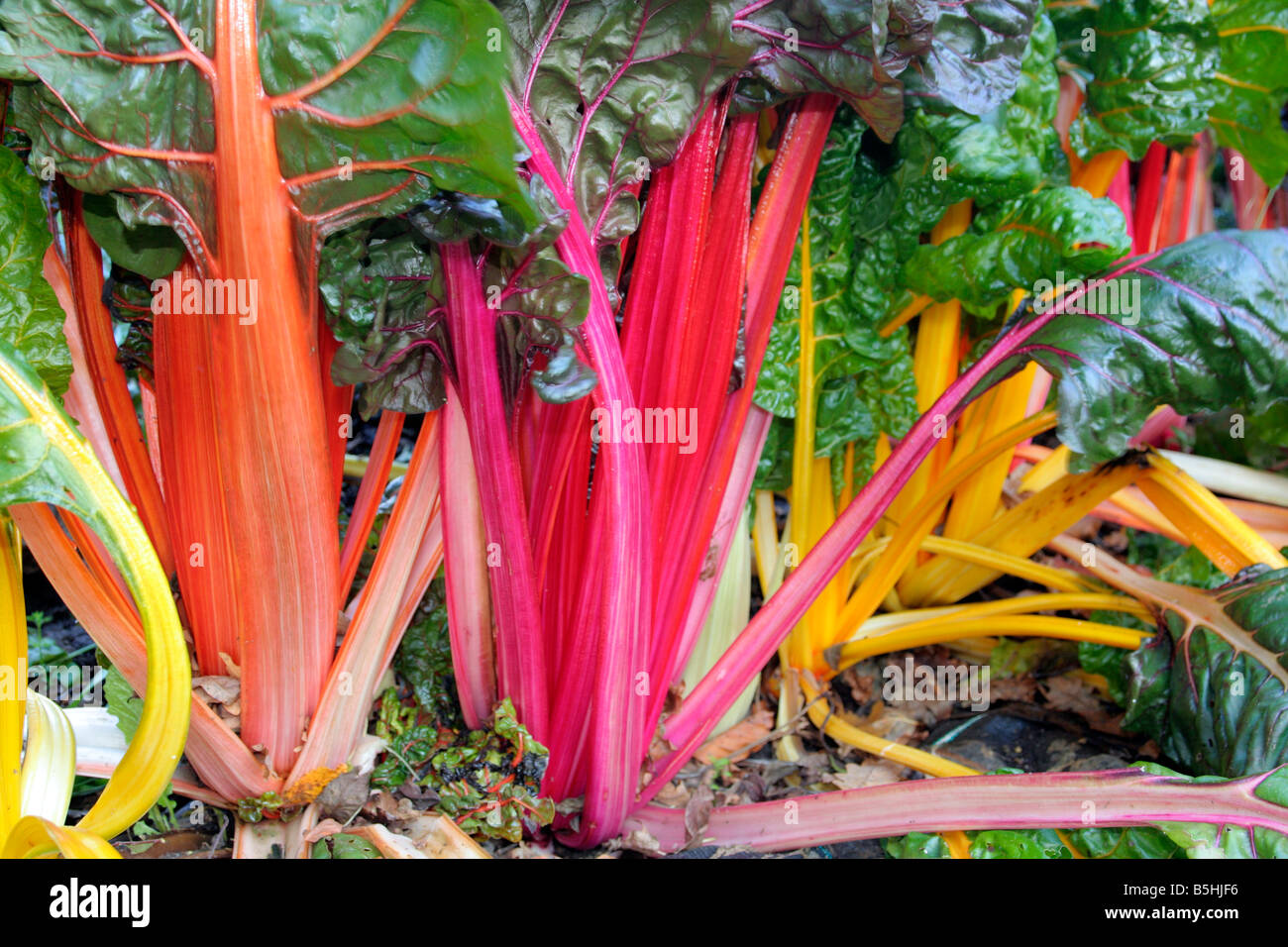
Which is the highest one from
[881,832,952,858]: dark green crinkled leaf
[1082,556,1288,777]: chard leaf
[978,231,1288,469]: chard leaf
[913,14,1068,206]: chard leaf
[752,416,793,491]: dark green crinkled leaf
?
[913,14,1068,206]: chard leaf

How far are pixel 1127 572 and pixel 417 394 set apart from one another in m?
1.39

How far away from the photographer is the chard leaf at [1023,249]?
1.49 meters

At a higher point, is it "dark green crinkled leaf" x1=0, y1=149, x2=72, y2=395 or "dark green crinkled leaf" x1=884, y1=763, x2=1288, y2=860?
"dark green crinkled leaf" x1=0, y1=149, x2=72, y2=395

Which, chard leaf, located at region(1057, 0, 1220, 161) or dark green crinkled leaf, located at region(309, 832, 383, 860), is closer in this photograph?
dark green crinkled leaf, located at region(309, 832, 383, 860)

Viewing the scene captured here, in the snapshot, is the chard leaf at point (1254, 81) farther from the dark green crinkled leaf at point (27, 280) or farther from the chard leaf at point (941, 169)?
the dark green crinkled leaf at point (27, 280)

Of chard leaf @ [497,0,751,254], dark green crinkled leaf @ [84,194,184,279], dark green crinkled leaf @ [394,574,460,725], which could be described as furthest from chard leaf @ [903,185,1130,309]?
dark green crinkled leaf @ [84,194,184,279]

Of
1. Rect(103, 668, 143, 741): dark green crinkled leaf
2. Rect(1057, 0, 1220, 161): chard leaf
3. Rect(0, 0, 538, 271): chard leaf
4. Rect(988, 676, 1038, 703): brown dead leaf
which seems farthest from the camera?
Rect(988, 676, 1038, 703): brown dead leaf

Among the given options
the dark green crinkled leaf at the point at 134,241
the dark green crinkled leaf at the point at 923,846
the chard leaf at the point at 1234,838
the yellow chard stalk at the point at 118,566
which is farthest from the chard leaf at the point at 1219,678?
the dark green crinkled leaf at the point at 134,241

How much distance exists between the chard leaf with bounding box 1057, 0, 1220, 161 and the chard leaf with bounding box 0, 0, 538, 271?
145 centimetres

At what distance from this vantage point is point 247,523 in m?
1.24

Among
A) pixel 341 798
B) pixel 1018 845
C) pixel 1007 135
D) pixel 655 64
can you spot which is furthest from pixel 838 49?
pixel 341 798

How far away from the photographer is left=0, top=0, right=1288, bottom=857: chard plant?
3.47 ft

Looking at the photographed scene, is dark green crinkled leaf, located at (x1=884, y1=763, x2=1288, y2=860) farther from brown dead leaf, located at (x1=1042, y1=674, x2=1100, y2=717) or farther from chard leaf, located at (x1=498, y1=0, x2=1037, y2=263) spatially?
chard leaf, located at (x1=498, y1=0, x2=1037, y2=263)
